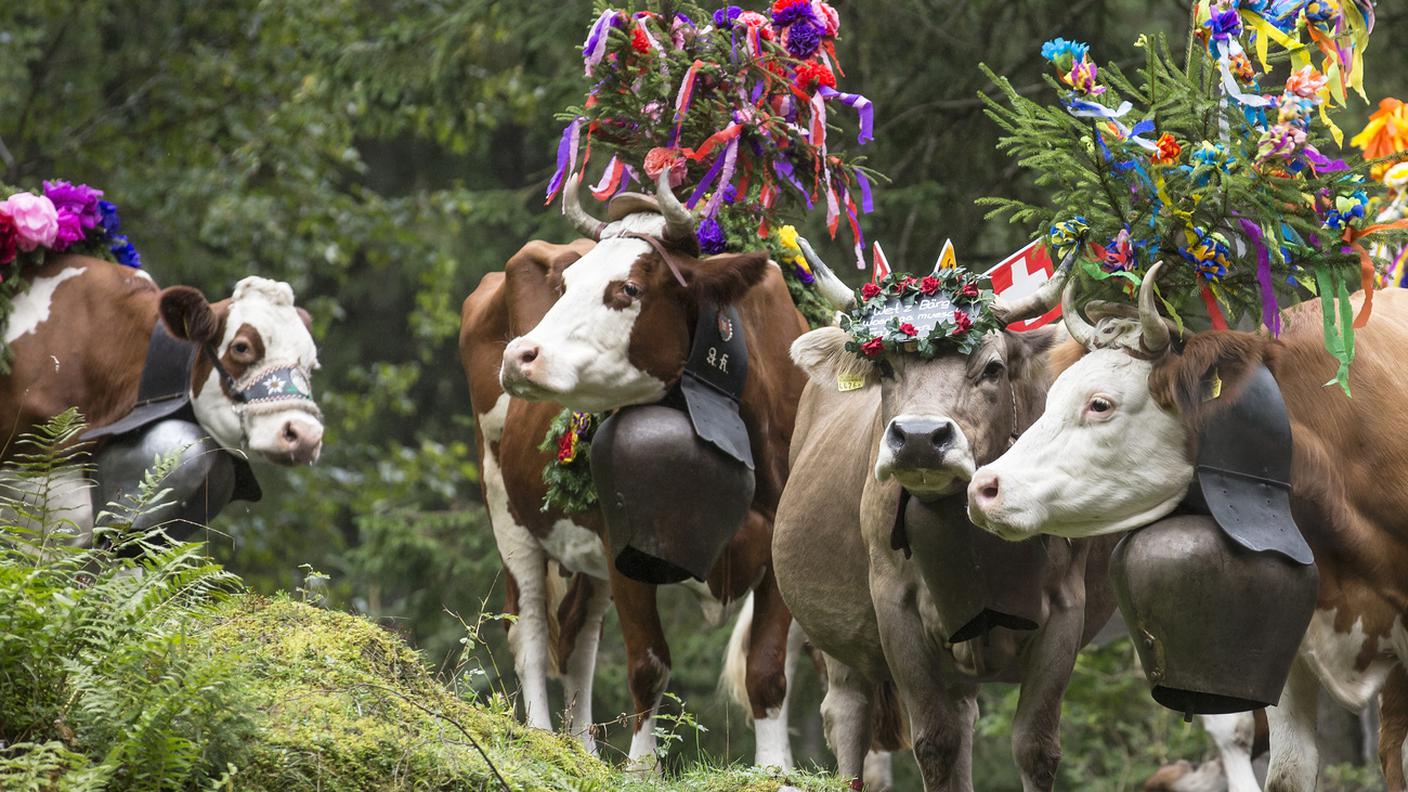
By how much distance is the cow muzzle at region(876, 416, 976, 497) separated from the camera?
18.7 ft

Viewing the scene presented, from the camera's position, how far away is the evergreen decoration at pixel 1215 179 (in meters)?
5.62

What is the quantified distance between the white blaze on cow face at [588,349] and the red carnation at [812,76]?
105 cm

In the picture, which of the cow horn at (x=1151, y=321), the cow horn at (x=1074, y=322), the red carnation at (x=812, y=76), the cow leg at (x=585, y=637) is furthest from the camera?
the cow leg at (x=585, y=637)

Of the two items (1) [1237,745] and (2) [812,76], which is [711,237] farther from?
(1) [1237,745]

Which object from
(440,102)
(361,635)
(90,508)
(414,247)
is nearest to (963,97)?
(440,102)

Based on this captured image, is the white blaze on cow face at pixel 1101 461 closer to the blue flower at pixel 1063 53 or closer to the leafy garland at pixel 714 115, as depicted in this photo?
the blue flower at pixel 1063 53

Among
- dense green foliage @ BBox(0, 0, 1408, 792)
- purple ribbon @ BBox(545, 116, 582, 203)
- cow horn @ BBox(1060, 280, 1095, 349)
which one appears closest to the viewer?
cow horn @ BBox(1060, 280, 1095, 349)

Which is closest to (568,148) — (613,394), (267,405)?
(613,394)

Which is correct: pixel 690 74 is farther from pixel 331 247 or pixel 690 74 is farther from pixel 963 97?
pixel 331 247

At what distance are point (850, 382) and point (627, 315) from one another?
1.09 meters

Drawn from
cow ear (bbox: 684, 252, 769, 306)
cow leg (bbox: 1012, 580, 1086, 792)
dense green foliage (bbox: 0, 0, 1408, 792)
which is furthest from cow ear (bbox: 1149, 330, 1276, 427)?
dense green foliage (bbox: 0, 0, 1408, 792)

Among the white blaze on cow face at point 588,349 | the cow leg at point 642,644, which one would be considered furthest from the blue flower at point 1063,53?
the cow leg at point 642,644

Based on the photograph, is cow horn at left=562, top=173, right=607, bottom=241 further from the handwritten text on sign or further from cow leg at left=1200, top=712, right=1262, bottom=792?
cow leg at left=1200, top=712, right=1262, bottom=792

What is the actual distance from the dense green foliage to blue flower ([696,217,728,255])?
5.33 meters
